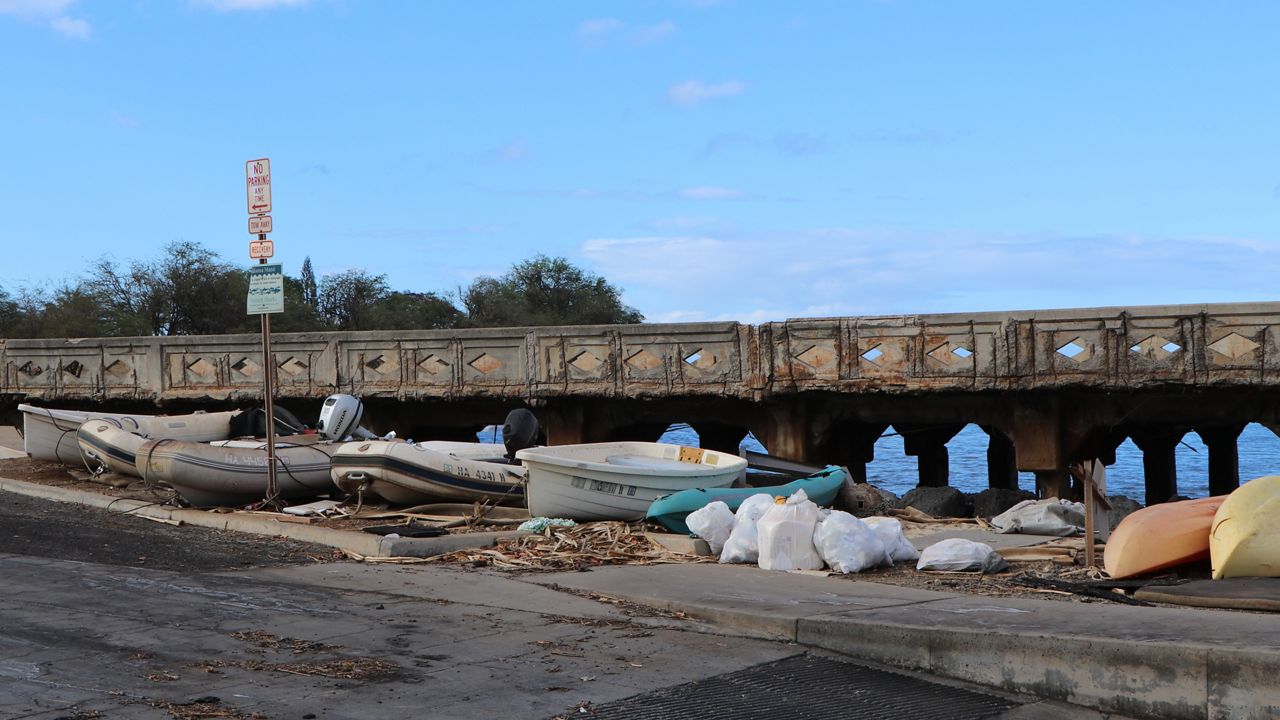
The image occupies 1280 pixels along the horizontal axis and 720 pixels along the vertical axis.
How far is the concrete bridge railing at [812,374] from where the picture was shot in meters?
17.0

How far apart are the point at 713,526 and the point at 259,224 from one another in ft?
21.7

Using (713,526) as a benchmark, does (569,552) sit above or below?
below

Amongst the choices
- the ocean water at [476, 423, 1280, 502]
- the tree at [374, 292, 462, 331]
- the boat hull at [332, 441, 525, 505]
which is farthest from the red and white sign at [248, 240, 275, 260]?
the tree at [374, 292, 462, 331]

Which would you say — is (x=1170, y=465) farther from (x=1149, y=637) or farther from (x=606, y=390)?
(x=1149, y=637)

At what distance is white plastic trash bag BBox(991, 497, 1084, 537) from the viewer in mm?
11922

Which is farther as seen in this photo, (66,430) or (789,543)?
(66,430)

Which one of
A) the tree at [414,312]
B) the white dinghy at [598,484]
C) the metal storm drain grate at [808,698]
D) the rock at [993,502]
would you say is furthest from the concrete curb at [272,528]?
the tree at [414,312]

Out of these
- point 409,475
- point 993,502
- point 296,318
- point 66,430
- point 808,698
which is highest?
point 296,318

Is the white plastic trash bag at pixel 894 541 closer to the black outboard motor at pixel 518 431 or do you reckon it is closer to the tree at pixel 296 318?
the black outboard motor at pixel 518 431

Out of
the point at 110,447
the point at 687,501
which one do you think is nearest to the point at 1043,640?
the point at 687,501

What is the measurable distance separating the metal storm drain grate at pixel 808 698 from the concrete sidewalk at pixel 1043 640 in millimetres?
212

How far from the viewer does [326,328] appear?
5944 centimetres

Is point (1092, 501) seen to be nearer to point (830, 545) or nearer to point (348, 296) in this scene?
point (830, 545)

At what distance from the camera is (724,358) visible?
19.5m
